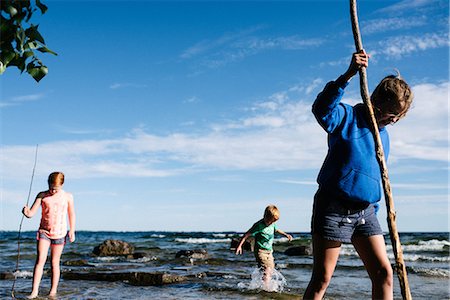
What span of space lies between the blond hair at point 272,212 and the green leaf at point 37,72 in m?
6.62

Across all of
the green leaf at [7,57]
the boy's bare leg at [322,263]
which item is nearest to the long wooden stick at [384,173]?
the boy's bare leg at [322,263]

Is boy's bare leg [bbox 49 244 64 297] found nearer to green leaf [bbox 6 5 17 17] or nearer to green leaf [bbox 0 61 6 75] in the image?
green leaf [bbox 0 61 6 75]

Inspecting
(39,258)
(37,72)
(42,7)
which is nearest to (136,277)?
(39,258)

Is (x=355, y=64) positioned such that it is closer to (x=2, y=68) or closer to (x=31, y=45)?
(x=31, y=45)

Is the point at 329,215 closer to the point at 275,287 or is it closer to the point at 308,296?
the point at 308,296

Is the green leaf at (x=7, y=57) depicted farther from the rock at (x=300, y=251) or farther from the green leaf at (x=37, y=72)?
the rock at (x=300, y=251)

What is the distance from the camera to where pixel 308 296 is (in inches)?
156

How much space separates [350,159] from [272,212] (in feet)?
17.6

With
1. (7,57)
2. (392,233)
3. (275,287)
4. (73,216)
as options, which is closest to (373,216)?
(392,233)

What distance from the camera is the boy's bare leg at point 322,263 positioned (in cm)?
392

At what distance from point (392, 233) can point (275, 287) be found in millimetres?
5770

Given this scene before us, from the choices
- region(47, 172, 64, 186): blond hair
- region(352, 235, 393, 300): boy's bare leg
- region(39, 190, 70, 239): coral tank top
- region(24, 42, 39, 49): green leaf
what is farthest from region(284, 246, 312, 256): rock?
region(24, 42, 39, 49): green leaf

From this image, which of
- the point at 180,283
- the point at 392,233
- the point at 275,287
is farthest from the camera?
the point at 180,283

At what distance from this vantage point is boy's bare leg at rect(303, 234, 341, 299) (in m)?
3.92
